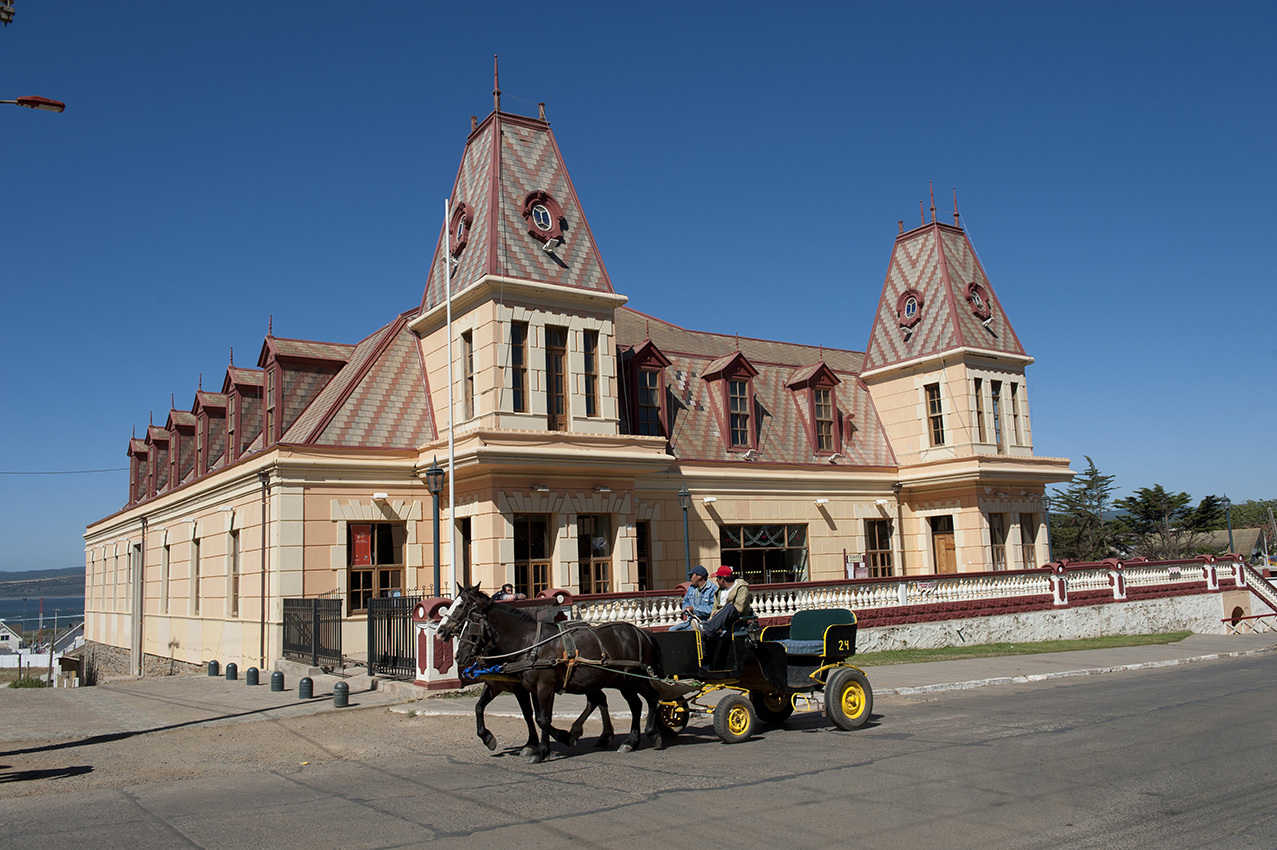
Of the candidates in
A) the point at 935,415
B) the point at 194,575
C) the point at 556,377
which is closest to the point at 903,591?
the point at 935,415

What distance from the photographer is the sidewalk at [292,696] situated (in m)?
15.0

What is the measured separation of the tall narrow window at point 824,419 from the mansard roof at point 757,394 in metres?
0.55

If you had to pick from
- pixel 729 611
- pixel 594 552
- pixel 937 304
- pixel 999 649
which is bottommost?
pixel 999 649

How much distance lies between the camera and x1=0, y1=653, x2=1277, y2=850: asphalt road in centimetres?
735

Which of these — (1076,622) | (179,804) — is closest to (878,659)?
(1076,622)

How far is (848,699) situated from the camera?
40.7ft

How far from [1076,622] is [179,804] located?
83.9 ft

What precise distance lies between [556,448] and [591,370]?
2789 mm

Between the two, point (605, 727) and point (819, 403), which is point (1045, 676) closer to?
point (605, 727)

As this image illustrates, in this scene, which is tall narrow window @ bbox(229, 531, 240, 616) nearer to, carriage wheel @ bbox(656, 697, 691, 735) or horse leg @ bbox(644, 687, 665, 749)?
carriage wheel @ bbox(656, 697, 691, 735)

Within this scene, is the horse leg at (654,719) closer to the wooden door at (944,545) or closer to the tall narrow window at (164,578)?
the wooden door at (944,545)

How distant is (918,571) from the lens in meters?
30.9

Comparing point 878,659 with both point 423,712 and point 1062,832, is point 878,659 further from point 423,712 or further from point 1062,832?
point 1062,832

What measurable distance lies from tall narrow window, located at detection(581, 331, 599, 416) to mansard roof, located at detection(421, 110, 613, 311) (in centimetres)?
126
